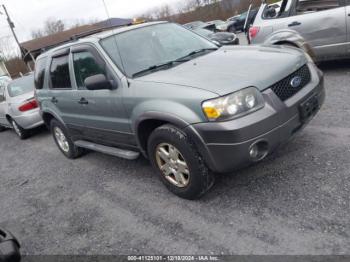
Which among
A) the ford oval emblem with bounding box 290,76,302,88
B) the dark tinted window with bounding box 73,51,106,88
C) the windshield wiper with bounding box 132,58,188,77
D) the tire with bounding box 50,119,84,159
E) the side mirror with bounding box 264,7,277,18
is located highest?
the dark tinted window with bounding box 73,51,106,88

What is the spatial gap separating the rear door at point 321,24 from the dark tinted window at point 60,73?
427cm

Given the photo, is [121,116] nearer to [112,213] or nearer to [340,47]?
[112,213]

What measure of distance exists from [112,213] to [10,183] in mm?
2762

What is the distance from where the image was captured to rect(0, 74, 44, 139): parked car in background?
768cm

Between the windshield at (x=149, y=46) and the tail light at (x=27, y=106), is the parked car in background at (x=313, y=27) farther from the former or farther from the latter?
the tail light at (x=27, y=106)

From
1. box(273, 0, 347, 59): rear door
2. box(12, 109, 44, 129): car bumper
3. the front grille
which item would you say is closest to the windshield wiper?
the front grille

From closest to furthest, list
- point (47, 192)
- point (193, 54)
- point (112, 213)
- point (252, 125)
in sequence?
1. point (252, 125)
2. point (112, 213)
3. point (193, 54)
4. point (47, 192)

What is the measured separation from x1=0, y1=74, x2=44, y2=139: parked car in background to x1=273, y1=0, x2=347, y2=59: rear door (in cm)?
575

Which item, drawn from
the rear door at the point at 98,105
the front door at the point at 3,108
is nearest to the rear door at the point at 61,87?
the rear door at the point at 98,105

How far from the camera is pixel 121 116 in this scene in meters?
3.74

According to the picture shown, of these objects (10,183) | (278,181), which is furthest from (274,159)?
(10,183)

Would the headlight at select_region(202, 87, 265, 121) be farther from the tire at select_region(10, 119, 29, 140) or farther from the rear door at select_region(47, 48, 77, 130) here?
Result: the tire at select_region(10, 119, 29, 140)

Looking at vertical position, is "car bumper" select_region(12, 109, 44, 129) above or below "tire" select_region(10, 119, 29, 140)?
above

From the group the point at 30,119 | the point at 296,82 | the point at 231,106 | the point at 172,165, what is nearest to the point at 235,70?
the point at 231,106
